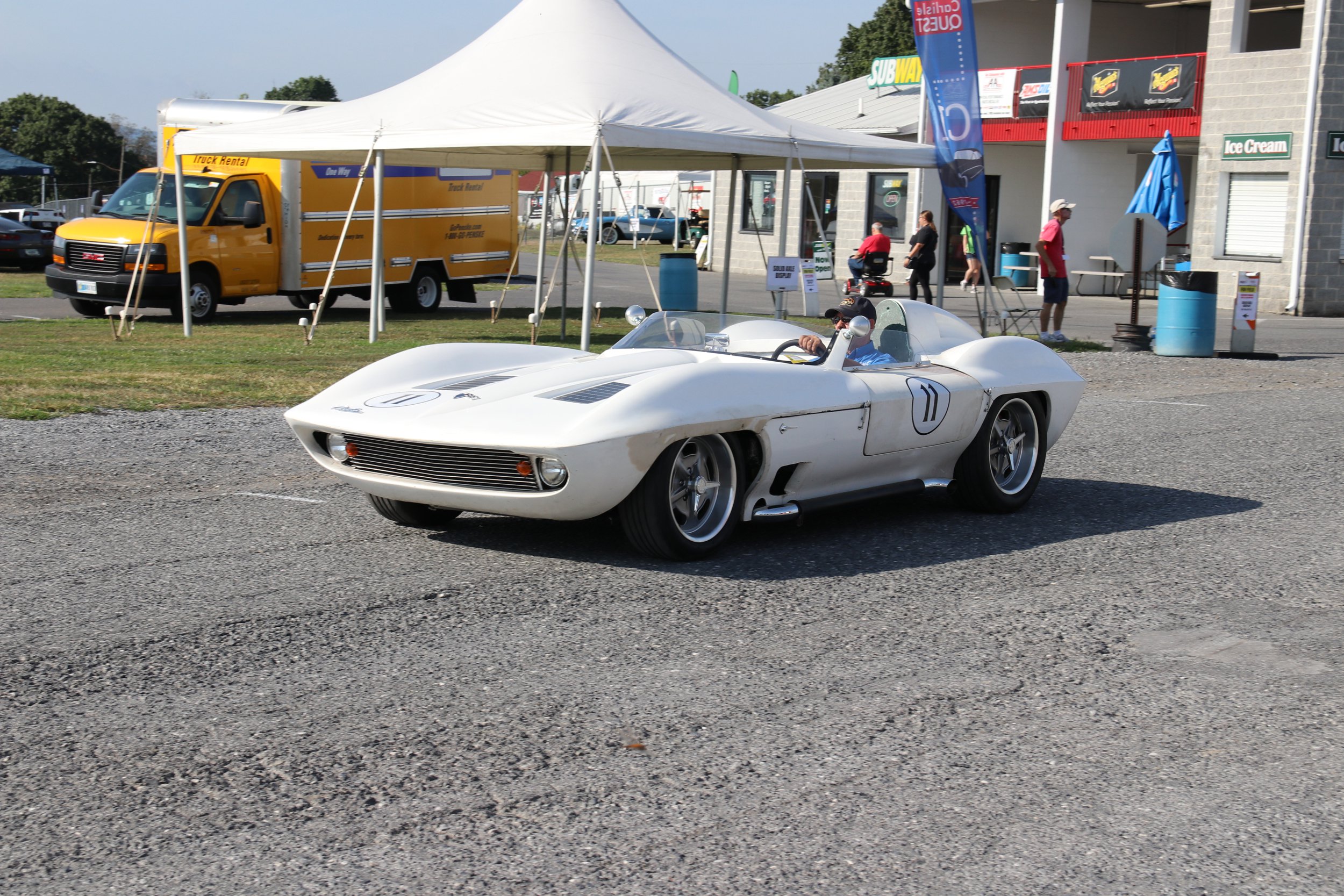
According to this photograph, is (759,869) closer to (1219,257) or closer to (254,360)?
(254,360)

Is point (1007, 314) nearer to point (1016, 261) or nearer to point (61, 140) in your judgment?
point (1016, 261)

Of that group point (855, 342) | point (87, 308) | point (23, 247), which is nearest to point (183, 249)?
point (87, 308)

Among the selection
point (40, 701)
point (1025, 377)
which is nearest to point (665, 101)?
point (1025, 377)

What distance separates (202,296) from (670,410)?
45.3 feet

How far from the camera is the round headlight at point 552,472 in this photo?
5.24 meters

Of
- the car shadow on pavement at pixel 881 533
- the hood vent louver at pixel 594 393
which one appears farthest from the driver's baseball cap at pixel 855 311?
the hood vent louver at pixel 594 393

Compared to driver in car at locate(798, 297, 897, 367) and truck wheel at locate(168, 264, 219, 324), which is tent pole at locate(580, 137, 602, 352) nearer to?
driver in car at locate(798, 297, 897, 367)

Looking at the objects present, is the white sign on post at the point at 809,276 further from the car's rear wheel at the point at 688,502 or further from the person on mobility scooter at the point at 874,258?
the car's rear wheel at the point at 688,502

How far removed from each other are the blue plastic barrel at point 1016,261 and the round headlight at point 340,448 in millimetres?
24846

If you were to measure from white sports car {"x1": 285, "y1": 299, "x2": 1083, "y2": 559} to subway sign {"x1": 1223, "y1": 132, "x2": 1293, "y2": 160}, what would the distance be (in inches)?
780

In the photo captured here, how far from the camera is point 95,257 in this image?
17.6m

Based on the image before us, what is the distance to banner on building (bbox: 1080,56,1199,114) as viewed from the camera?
26.6 meters

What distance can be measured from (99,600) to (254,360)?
8.32 m

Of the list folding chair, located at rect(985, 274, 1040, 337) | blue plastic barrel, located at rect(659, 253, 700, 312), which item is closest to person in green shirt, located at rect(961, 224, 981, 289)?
folding chair, located at rect(985, 274, 1040, 337)
